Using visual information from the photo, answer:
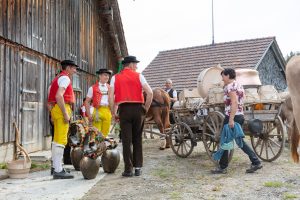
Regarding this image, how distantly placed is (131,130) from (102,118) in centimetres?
104

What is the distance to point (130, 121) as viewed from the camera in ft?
22.9

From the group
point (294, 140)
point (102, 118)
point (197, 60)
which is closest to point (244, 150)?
point (294, 140)

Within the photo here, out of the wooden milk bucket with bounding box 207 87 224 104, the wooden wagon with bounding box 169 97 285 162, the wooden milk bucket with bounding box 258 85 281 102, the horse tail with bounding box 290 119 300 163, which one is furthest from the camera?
the wooden milk bucket with bounding box 258 85 281 102

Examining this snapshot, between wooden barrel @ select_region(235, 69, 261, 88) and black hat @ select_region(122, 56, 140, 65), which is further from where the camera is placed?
wooden barrel @ select_region(235, 69, 261, 88)

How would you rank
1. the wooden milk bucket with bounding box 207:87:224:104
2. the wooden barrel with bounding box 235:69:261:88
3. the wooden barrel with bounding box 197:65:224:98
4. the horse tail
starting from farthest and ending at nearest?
the wooden barrel with bounding box 235:69:261:88 → the wooden barrel with bounding box 197:65:224:98 → the wooden milk bucket with bounding box 207:87:224:104 → the horse tail

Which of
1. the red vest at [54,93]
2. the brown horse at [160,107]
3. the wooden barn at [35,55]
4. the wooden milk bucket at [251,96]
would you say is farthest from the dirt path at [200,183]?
the brown horse at [160,107]

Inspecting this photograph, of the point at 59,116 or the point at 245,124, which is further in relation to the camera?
the point at 245,124

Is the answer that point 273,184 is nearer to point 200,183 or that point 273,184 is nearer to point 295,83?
point 200,183

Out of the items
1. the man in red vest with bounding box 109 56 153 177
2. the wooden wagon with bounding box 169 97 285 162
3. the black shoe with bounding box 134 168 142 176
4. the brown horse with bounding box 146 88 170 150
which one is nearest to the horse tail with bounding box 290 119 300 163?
the wooden wagon with bounding box 169 97 285 162

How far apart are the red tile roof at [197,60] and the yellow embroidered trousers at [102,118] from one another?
17.4m

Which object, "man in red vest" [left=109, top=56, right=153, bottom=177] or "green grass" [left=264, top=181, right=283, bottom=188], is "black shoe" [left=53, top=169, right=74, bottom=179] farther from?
"green grass" [left=264, top=181, right=283, bottom=188]

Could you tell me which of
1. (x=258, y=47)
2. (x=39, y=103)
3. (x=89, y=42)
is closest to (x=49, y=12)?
(x=39, y=103)

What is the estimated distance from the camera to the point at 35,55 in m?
10.4

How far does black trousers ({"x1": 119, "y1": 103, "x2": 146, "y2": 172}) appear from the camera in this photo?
22.6 ft
